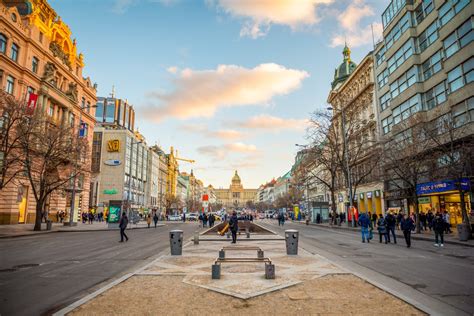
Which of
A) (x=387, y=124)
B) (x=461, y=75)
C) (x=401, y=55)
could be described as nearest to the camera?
(x=461, y=75)

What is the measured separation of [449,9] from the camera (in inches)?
1141

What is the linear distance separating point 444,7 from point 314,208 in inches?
1311

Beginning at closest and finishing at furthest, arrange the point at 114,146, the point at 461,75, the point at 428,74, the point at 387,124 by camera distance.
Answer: the point at 461,75 → the point at 428,74 → the point at 387,124 → the point at 114,146

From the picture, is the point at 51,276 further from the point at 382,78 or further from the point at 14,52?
the point at 382,78

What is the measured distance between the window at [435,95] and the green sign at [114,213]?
3683 centimetres

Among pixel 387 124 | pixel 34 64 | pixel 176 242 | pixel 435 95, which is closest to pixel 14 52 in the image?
pixel 34 64

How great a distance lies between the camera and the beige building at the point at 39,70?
118ft

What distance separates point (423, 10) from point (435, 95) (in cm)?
984

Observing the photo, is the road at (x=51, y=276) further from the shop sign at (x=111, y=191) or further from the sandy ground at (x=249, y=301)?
the shop sign at (x=111, y=191)

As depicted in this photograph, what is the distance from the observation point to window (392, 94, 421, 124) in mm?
Result: 34281

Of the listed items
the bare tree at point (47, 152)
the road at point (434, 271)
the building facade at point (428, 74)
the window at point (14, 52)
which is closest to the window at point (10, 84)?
the window at point (14, 52)

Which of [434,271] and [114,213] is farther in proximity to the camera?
[114,213]

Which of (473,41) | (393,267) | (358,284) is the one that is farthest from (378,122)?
(358,284)

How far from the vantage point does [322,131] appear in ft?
144
